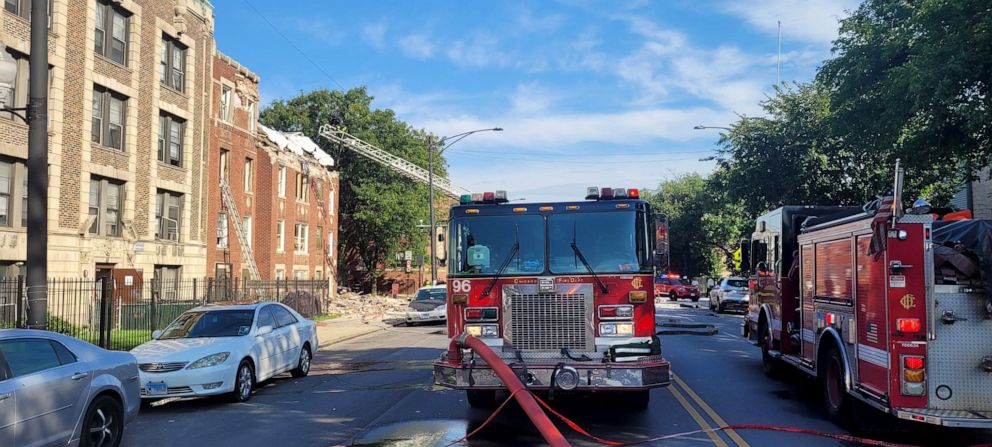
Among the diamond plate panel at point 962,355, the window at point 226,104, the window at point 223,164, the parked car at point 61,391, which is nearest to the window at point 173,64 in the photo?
the window at point 223,164

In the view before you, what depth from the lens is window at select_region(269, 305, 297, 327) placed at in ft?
44.1

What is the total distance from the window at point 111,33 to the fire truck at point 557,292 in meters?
18.7

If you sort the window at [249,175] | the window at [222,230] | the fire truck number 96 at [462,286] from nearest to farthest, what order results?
the fire truck number 96 at [462,286] → the window at [222,230] → the window at [249,175]

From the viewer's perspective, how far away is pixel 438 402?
10.9 metres

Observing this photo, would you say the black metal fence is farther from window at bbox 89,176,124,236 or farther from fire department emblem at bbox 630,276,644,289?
fire department emblem at bbox 630,276,644,289

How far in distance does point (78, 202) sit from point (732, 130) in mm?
23141

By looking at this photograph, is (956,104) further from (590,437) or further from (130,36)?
(130,36)

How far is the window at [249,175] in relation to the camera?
122ft

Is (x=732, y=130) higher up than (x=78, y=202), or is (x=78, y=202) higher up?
(x=732, y=130)

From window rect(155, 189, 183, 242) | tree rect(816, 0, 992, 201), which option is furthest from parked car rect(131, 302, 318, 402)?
window rect(155, 189, 183, 242)

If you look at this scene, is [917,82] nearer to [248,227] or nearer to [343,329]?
[343,329]

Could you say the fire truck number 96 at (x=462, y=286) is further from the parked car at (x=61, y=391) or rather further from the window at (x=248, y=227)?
the window at (x=248, y=227)

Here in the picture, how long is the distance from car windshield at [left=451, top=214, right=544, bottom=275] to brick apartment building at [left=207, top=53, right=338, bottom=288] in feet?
80.2

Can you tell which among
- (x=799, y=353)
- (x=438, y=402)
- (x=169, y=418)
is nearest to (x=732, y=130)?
(x=799, y=353)
